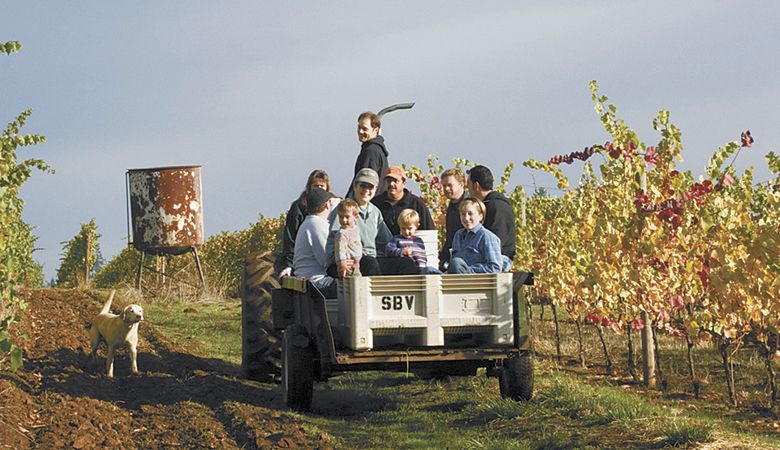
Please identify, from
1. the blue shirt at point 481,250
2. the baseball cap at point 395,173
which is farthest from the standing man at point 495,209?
the baseball cap at point 395,173

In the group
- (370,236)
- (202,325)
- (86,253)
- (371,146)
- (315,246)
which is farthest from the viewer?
(86,253)

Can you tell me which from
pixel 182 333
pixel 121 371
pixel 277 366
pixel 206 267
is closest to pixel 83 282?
pixel 206 267

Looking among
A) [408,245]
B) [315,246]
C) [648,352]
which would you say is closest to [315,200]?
[315,246]

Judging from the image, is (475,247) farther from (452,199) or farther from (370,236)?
(452,199)

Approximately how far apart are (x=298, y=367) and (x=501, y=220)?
6.61 ft

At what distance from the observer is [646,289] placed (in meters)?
11.0

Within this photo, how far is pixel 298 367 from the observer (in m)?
8.12

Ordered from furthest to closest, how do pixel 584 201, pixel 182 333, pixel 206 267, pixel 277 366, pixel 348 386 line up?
1. pixel 206 267
2. pixel 182 333
3. pixel 584 201
4. pixel 348 386
5. pixel 277 366

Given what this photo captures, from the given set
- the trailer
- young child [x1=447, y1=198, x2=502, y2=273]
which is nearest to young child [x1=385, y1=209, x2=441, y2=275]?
young child [x1=447, y1=198, x2=502, y2=273]

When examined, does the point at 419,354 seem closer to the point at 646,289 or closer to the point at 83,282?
the point at 646,289

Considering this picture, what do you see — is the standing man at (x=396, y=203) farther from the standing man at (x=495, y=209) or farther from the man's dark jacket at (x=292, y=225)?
the man's dark jacket at (x=292, y=225)

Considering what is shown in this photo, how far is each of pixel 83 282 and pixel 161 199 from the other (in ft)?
11.2

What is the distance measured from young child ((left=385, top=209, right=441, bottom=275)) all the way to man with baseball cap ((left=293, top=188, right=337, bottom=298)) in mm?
517

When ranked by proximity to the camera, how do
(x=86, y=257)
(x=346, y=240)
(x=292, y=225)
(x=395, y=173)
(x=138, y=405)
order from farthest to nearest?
(x=86, y=257)
(x=292, y=225)
(x=395, y=173)
(x=138, y=405)
(x=346, y=240)
